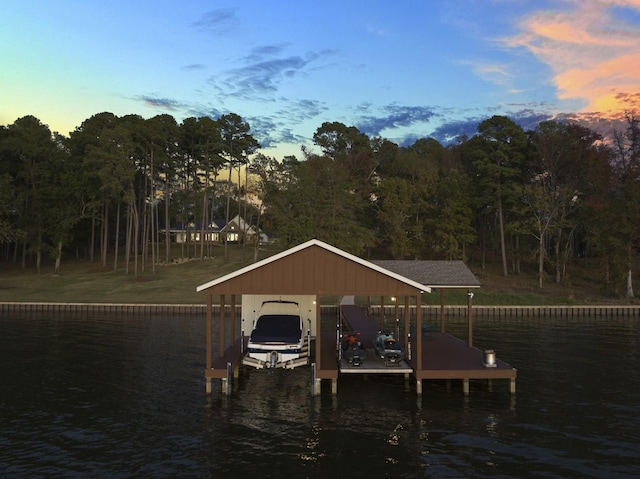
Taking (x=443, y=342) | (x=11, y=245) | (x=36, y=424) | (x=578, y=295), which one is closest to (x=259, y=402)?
(x=36, y=424)

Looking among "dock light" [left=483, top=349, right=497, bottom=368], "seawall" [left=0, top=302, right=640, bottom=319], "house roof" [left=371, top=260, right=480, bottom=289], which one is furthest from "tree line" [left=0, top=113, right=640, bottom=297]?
"dock light" [left=483, top=349, right=497, bottom=368]

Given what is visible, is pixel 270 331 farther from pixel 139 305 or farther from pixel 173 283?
pixel 173 283

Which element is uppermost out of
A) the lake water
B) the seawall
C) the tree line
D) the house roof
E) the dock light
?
the tree line

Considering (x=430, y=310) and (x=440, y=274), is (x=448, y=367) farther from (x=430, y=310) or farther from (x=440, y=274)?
(x=430, y=310)

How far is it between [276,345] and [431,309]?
30369 millimetres

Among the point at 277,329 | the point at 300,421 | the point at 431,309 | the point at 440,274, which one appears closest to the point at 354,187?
the point at 431,309

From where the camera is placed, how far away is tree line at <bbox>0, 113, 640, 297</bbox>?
61.7 meters

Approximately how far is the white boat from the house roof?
7277 millimetres

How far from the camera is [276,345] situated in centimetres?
2147

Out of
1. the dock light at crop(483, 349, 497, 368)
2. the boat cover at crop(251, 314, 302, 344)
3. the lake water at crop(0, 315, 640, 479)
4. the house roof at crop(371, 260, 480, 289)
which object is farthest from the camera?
the house roof at crop(371, 260, 480, 289)

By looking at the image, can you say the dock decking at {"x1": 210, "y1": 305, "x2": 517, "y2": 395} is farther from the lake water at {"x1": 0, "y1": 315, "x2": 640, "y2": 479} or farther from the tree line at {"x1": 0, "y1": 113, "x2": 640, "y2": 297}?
the tree line at {"x1": 0, "y1": 113, "x2": 640, "y2": 297}

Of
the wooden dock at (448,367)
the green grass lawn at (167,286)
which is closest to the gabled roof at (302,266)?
the wooden dock at (448,367)

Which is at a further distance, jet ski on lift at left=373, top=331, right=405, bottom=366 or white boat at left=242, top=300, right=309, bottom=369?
white boat at left=242, top=300, right=309, bottom=369

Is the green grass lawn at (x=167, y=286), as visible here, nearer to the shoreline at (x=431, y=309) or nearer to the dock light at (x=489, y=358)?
the shoreline at (x=431, y=309)
